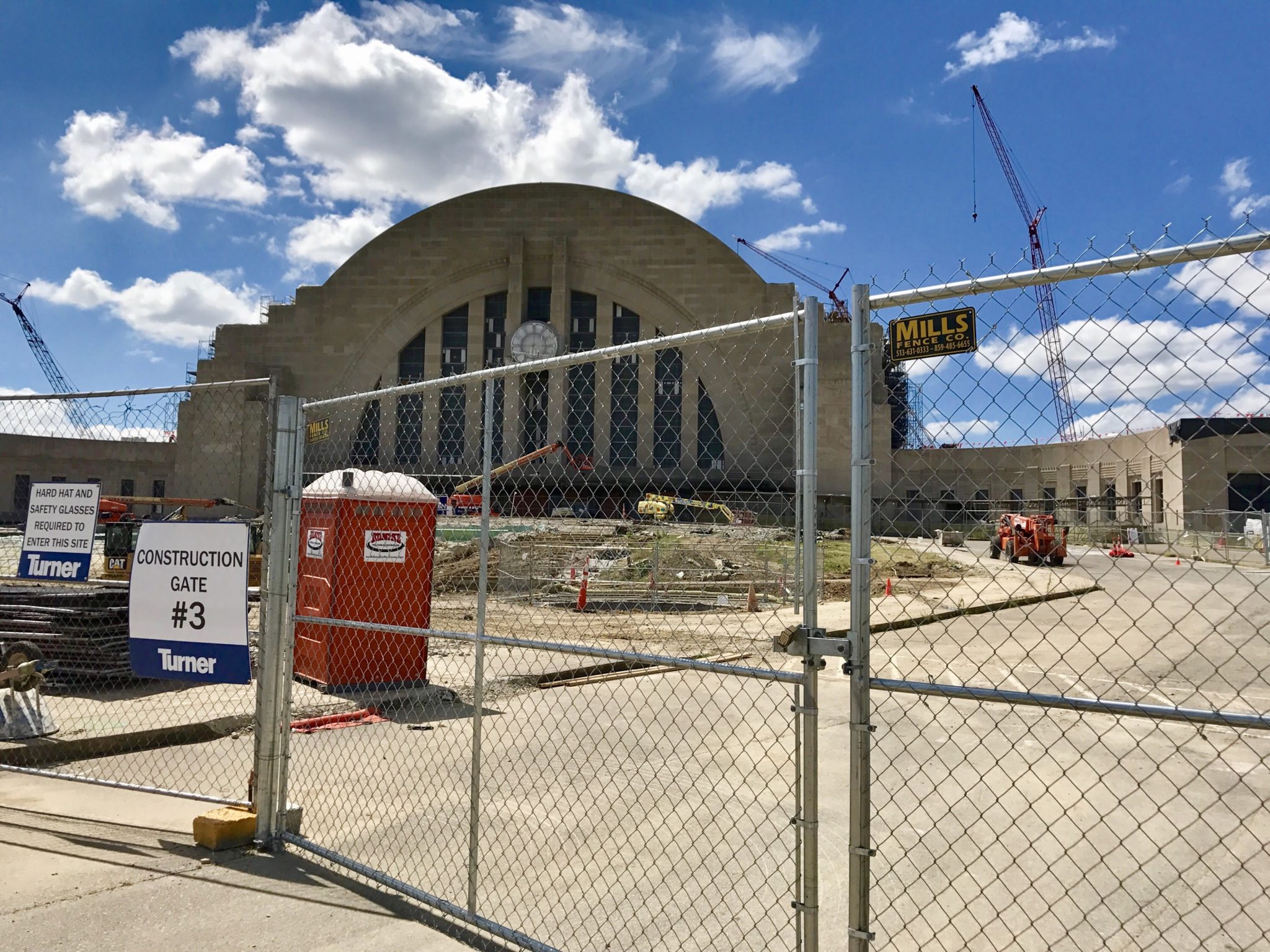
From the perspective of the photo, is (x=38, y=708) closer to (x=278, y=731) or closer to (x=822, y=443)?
(x=278, y=731)

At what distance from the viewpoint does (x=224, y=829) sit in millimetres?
4734

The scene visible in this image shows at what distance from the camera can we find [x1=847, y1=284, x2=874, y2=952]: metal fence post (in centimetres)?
276

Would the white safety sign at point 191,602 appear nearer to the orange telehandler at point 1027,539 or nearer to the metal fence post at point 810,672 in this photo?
the metal fence post at point 810,672

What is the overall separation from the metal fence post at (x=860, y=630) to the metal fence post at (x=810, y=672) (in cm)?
12

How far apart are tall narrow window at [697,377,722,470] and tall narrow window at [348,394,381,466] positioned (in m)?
15.3

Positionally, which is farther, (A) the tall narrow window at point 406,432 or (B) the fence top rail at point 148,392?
(A) the tall narrow window at point 406,432

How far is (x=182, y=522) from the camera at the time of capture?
520cm

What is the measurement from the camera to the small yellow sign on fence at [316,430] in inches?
191

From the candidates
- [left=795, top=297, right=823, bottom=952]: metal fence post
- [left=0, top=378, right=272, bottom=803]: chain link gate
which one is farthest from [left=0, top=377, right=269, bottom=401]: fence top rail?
[left=795, top=297, right=823, bottom=952]: metal fence post

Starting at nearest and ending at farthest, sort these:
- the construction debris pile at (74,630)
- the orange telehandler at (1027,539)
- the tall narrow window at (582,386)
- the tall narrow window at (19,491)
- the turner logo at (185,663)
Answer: the orange telehandler at (1027,539), the turner logo at (185,663), the construction debris pile at (74,630), the tall narrow window at (582,386), the tall narrow window at (19,491)

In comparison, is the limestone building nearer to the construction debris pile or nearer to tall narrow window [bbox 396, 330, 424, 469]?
tall narrow window [bbox 396, 330, 424, 469]

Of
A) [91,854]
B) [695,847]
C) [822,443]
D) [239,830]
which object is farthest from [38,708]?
[822,443]

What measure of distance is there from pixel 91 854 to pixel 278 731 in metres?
1.14

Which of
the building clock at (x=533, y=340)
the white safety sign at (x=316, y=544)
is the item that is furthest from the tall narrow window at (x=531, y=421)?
the white safety sign at (x=316, y=544)
